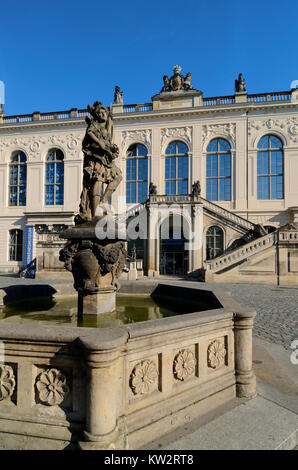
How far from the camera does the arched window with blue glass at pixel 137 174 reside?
28.7m

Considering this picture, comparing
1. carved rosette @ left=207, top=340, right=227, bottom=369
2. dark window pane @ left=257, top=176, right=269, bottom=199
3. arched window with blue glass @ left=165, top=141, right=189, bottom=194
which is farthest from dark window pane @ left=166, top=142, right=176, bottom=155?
carved rosette @ left=207, top=340, right=227, bottom=369

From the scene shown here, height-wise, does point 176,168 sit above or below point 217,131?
below

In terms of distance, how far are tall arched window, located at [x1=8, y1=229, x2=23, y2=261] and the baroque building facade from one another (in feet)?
0.35

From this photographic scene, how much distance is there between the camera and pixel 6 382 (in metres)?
2.53

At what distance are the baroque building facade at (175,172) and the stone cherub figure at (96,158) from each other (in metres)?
18.4

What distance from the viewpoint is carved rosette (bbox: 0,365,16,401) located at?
251 centimetres

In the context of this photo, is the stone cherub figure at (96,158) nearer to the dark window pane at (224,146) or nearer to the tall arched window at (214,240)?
the tall arched window at (214,240)

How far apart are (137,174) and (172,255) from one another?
927cm

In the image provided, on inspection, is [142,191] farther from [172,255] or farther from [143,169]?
[172,255]

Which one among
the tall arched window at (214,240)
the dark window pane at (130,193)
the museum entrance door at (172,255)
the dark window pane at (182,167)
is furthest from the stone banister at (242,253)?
the dark window pane at (130,193)

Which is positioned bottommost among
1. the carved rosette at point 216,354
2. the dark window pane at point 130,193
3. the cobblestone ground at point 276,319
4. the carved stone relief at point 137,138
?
the cobblestone ground at point 276,319

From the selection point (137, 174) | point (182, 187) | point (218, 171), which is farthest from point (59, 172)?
point (218, 171)
